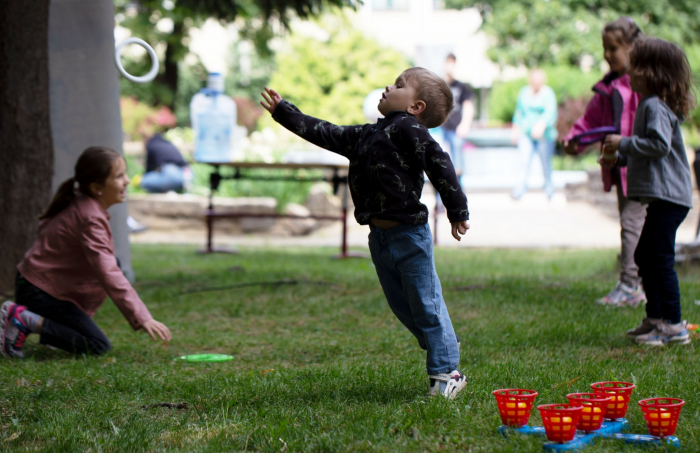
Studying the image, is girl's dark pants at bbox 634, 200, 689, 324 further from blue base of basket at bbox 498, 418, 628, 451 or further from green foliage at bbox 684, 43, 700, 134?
green foliage at bbox 684, 43, 700, 134

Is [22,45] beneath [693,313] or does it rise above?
above

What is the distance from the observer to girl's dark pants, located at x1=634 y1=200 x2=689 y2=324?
4129 mm

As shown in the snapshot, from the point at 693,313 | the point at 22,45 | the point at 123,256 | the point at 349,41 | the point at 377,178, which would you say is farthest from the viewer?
the point at 349,41

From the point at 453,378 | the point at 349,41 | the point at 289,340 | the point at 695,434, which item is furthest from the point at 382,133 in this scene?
the point at 349,41

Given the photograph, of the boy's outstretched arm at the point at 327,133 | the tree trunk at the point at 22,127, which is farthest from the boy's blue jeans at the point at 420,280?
the tree trunk at the point at 22,127

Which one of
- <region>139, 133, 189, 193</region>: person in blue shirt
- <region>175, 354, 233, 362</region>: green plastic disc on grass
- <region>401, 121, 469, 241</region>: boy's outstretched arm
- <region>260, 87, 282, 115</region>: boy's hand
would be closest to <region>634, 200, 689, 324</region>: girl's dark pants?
<region>401, 121, 469, 241</region>: boy's outstretched arm

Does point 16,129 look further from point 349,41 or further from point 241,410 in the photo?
point 349,41

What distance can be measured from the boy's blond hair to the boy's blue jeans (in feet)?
1.54

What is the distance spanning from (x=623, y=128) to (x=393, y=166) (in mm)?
2933

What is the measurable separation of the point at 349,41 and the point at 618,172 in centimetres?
2267

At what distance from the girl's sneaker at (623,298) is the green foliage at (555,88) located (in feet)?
56.2

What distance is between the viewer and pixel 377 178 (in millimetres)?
3057

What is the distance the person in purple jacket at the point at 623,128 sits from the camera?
5289 mm

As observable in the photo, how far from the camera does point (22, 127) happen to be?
18.4ft
